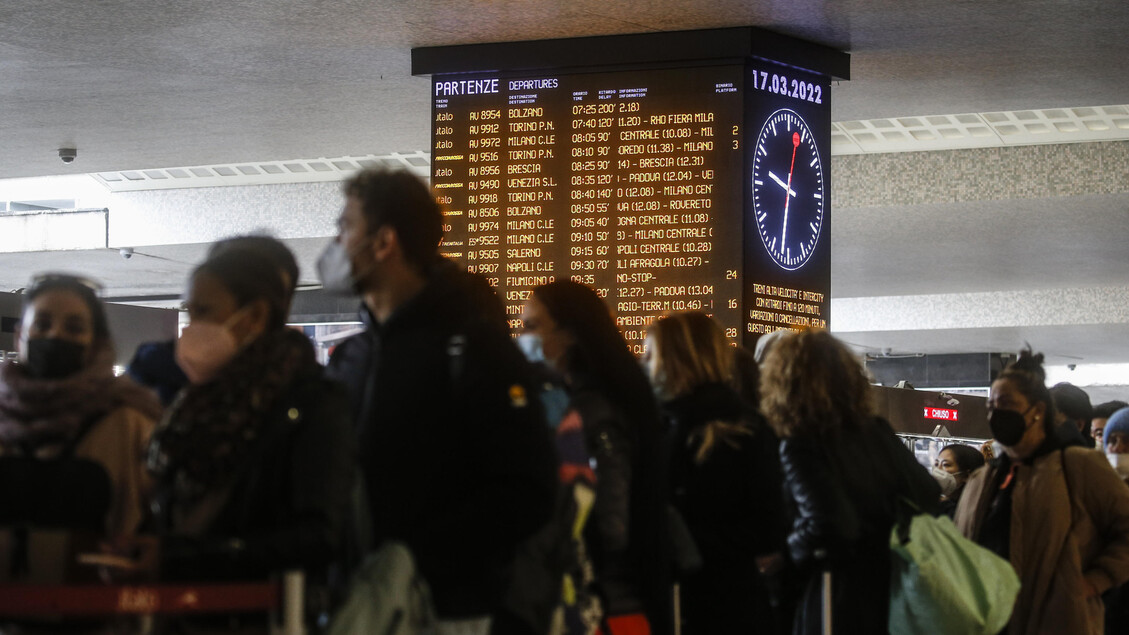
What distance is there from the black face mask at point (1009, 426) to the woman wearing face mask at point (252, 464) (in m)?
2.57

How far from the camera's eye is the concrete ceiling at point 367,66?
6.05m

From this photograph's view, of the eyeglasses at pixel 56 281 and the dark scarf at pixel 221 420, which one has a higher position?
the eyeglasses at pixel 56 281

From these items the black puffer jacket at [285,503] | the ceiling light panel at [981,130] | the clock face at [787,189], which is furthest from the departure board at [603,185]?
the black puffer jacket at [285,503]

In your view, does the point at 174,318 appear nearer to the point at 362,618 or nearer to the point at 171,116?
the point at 171,116

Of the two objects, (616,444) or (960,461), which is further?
(960,461)

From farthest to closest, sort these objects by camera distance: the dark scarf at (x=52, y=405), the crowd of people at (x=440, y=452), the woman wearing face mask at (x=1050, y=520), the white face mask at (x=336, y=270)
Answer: the woman wearing face mask at (x=1050, y=520)
the dark scarf at (x=52, y=405)
the white face mask at (x=336, y=270)
the crowd of people at (x=440, y=452)

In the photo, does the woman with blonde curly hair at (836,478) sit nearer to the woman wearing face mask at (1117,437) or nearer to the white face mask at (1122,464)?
the white face mask at (1122,464)

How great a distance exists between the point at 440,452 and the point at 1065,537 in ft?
8.31

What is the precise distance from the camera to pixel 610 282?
251 inches

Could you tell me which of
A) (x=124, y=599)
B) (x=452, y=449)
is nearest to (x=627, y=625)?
(x=452, y=449)

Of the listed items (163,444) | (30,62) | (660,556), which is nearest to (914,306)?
(30,62)

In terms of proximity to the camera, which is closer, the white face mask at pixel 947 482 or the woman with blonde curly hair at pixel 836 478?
the woman with blonde curly hair at pixel 836 478

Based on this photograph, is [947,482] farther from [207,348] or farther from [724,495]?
[207,348]

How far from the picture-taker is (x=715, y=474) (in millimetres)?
3291
